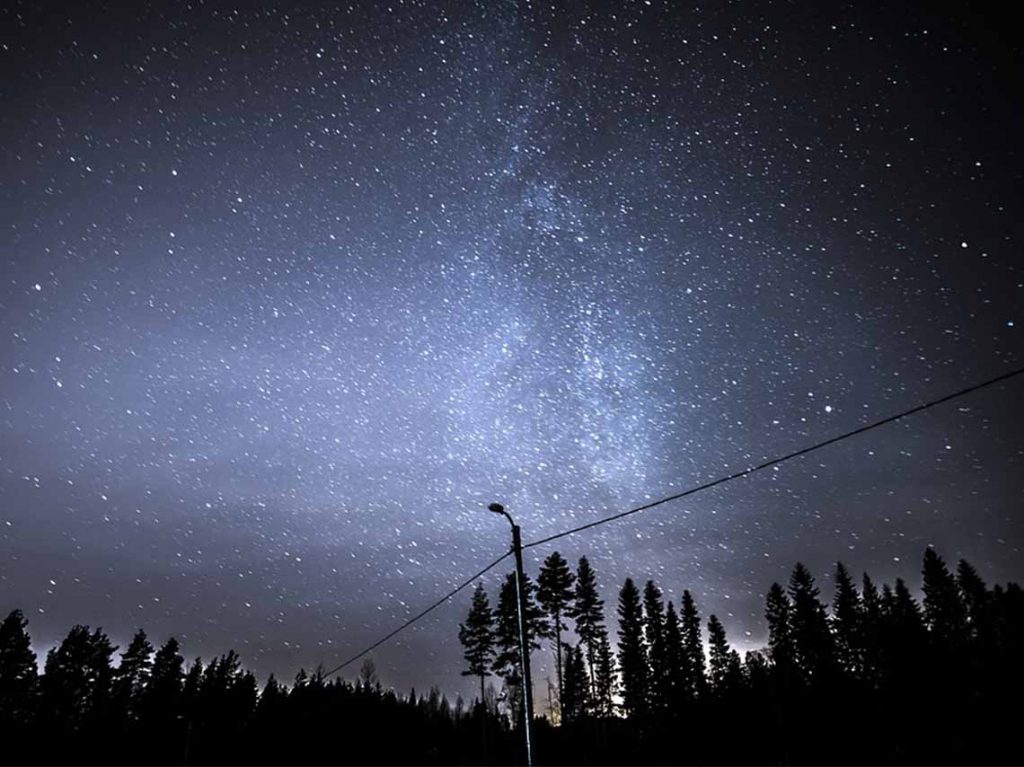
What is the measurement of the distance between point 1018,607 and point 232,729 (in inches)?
3340

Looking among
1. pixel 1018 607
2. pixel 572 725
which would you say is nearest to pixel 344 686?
pixel 572 725

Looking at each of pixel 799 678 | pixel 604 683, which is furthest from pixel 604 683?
pixel 799 678

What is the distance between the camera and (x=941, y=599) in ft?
247

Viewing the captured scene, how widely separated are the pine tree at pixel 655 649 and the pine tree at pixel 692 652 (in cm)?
260

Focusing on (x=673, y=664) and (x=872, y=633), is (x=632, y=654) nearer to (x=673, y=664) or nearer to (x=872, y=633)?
(x=673, y=664)

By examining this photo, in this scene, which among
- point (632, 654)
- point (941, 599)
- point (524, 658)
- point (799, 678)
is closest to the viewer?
point (524, 658)

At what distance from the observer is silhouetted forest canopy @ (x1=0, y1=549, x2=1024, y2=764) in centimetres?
4622

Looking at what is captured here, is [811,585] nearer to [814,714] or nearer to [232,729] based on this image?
[814,714]

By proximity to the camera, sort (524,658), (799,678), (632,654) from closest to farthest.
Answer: (524,658) → (799,678) → (632,654)

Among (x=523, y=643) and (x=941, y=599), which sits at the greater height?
(x=941, y=599)

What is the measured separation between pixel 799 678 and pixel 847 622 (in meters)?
26.9

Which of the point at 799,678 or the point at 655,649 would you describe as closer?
the point at 799,678

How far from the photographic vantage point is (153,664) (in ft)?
285

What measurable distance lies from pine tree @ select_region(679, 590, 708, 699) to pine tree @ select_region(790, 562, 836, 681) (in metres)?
11.1
